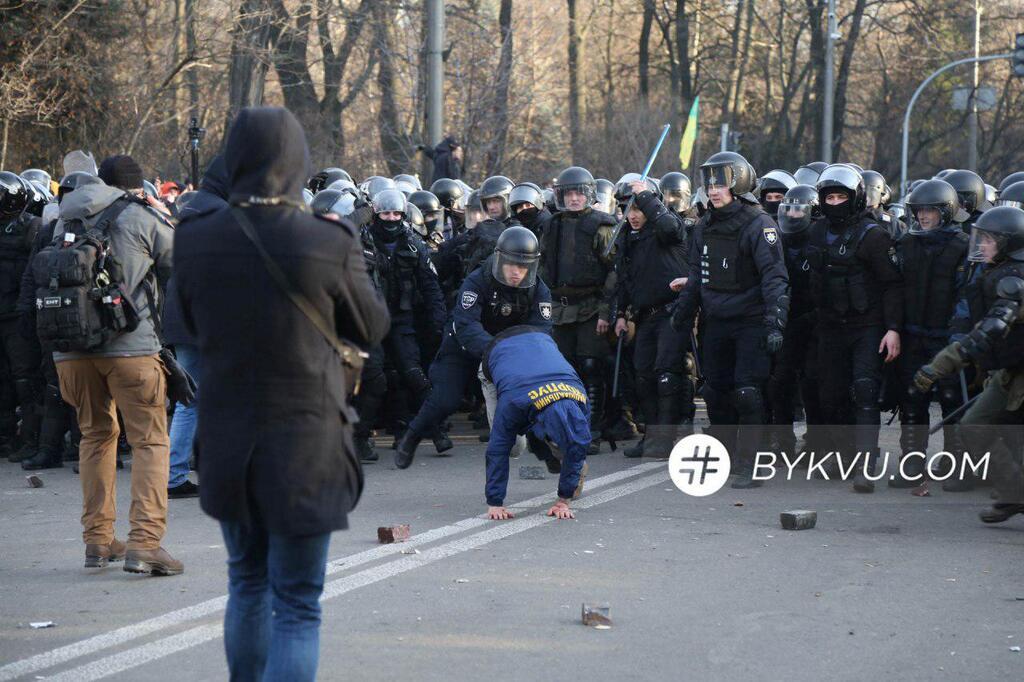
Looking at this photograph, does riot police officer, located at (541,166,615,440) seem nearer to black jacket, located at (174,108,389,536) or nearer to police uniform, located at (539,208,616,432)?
police uniform, located at (539,208,616,432)

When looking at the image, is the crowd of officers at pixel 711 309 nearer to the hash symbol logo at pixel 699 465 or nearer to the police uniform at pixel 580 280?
the police uniform at pixel 580 280

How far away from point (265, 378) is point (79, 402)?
10.1ft

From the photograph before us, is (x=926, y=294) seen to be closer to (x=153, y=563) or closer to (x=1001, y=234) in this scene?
(x=1001, y=234)

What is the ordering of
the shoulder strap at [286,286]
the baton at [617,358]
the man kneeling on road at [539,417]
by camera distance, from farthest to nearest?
the baton at [617,358], the man kneeling on road at [539,417], the shoulder strap at [286,286]

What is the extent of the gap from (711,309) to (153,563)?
444 centimetres

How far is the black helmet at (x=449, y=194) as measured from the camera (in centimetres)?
1427

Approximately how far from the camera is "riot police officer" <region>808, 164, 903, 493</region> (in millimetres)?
9672

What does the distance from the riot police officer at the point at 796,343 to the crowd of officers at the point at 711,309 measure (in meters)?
0.02

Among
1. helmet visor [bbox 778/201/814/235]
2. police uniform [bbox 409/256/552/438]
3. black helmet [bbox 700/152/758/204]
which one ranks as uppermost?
black helmet [bbox 700/152/758/204]

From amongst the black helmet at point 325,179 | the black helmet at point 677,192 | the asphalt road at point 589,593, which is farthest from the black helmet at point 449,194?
the asphalt road at point 589,593

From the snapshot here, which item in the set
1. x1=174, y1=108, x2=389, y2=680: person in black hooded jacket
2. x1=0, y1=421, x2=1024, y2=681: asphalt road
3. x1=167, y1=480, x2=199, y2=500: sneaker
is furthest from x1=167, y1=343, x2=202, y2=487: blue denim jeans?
x1=174, y1=108, x2=389, y2=680: person in black hooded jacket

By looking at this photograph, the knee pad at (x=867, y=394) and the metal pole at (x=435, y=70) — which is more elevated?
the metal pole at (x=435, y=70)

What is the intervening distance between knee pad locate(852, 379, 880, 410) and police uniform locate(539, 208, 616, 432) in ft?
7.52

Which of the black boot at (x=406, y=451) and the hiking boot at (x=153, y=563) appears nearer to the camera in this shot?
the hiking boot at (x=153, y=563)
